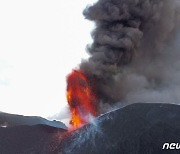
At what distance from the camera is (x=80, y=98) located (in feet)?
200

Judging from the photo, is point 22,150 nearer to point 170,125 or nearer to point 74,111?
point 74,111

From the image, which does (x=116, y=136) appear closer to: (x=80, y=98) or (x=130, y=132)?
(x=130, y=132)

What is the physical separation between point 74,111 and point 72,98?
238cm

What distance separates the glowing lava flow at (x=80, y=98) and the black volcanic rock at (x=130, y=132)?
24.7ft

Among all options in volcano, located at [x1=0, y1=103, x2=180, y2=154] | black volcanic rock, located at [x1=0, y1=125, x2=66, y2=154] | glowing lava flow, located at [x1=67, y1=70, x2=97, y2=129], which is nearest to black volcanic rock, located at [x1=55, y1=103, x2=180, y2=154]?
volcano, located at [x1=0, y1=103, x2=180, y2=154]

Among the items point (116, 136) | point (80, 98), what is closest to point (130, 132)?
point (116, 136)

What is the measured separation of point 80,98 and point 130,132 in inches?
682

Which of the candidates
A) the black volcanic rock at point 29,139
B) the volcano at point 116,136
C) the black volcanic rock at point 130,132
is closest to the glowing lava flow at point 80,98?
the black volcanic rock at point 29,139

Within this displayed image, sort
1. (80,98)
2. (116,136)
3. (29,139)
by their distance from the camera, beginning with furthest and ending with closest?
(80,98) < (29,139) < (116,136)

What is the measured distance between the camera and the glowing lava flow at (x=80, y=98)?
195 ft

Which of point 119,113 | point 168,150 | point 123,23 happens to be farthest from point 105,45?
point 168,150

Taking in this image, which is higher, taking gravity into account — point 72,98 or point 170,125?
point 72,98

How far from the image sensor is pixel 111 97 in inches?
2436

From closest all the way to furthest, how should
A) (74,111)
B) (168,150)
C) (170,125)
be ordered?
(168,150), (170,125), (74,111)
